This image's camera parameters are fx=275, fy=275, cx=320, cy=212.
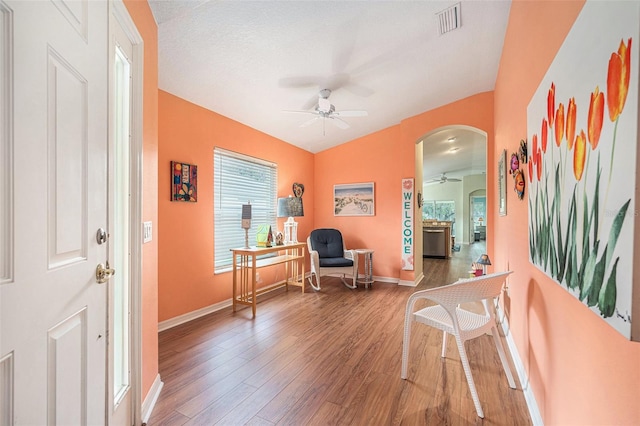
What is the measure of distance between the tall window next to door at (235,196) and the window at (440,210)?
9.93 meters

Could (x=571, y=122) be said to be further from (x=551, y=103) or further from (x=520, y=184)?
(x=520, y=184)

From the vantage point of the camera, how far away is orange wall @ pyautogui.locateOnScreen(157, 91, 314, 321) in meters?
2.83

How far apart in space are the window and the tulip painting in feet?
39.5

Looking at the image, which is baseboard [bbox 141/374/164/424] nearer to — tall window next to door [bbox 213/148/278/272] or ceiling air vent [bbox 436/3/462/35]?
tall window next to door [bbox 213/148/278/272]

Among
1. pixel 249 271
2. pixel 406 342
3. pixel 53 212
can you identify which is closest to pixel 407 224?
pixel 249 271

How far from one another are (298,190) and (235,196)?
4.81 feet

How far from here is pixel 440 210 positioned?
42.0 feet

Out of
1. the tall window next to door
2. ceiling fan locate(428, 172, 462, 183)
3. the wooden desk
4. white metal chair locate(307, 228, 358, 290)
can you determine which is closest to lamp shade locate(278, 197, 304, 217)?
the tall window next to door

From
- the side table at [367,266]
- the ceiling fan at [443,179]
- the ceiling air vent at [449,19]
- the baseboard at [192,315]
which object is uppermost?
the ceiling air vent at [449,19]

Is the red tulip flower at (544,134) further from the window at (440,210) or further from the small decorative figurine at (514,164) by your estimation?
the window at (440,210)

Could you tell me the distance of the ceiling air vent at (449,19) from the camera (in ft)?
7.35

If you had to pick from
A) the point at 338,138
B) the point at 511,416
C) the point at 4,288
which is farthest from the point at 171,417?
the point at 338,138

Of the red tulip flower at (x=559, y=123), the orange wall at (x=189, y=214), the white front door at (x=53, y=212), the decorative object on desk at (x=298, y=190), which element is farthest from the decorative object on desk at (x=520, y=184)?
the decorative object on desk at (x=298, y=190)

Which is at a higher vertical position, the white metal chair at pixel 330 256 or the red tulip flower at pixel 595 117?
the red tulip flower at pixel 595 117
